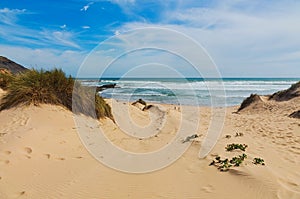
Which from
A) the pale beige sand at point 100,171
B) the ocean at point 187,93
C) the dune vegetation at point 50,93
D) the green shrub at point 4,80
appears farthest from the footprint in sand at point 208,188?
the green shrub at point 4,80

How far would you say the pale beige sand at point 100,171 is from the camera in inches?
162

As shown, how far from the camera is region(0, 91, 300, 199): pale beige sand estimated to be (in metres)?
4.11

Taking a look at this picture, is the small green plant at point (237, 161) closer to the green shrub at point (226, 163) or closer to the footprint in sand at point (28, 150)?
the green shrub at point (226, 163)

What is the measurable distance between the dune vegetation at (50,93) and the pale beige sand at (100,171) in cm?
51

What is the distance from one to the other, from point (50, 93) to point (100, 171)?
4.11 metres

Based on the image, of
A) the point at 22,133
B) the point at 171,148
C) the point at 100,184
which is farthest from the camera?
the point at 171,148

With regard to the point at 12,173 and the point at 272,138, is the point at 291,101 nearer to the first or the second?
the point at 272,138

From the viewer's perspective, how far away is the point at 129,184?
443 centimetres

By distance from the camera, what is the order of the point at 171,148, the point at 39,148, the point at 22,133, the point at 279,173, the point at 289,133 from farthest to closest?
the point at 289,133 → the point at 171,148 → the point at 22,133 → the point at 39,148 → the point at 279,173

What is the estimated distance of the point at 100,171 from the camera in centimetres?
497

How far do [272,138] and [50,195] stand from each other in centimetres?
732

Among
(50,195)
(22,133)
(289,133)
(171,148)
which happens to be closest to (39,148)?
(22,133)

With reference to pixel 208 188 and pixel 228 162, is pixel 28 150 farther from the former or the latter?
pixel 228 162

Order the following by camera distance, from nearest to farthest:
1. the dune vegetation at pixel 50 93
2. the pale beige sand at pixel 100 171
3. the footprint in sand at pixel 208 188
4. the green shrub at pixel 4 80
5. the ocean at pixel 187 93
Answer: the pale beige sand at pixel 100 171
the footprint in sand at pixel 208 188
the dune vegetation at pixel 50 93
the green shrub at pixel 4 80
the ocean at pixel 187 93
